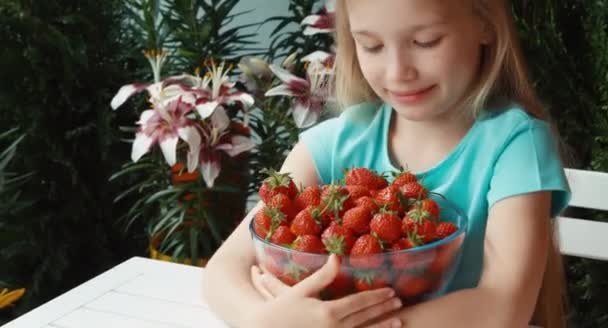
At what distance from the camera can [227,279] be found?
3.49ft

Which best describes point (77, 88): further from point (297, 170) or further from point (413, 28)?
point (413, 28)

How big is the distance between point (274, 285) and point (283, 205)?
0.32 feet

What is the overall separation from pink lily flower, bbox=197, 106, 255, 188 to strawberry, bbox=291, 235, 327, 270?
35.2 inches

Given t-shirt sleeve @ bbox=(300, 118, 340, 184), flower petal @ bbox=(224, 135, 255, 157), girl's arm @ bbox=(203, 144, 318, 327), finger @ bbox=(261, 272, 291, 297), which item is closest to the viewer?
finger @ bbox=(261, 272, 291, 297)

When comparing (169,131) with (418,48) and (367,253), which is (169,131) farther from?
(367,253)

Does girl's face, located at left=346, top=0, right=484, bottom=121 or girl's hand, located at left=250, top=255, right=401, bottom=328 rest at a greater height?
girl's face, located at left=346, top=0, right=484, bottom=121

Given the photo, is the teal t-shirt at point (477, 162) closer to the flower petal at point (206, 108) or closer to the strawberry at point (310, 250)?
the strawberry at point (310, 250)

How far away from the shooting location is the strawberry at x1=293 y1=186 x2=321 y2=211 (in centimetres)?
90

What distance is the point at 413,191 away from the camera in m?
0.90

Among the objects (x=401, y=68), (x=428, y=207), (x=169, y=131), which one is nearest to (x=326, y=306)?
(x=428, y=207)

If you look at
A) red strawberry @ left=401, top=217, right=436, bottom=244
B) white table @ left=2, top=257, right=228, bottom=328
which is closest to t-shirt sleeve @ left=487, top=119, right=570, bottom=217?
red strawberry @ left=401, top=217, right=436, bottom=244

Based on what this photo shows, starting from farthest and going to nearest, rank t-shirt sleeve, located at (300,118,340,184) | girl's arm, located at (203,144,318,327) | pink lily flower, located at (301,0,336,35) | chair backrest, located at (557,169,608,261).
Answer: pink lily flower, located at (301,0,336,35) < chair backrest, located at (557,169,608,261) < t-shirt sleeve, located at (300,118,340,184) < girl's arm, located at (203,144,318,327)

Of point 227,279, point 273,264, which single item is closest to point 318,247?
point 273,264

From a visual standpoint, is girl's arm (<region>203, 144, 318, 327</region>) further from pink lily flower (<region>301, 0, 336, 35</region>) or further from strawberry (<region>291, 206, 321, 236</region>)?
pink lily flower (<region>301, 0, 336, 35</region>)
